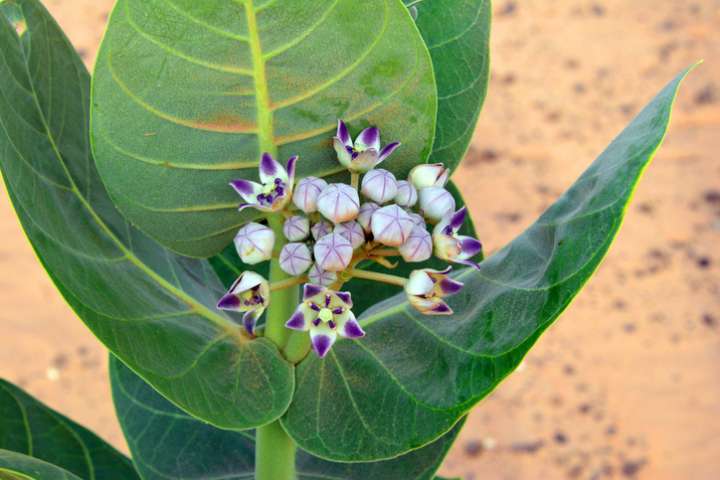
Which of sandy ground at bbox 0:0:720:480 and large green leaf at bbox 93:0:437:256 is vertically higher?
sandy ground at bbox 0:0:720:480

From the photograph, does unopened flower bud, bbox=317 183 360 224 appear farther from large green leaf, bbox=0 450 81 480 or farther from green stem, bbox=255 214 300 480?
large green leaf, bbox=0 450 81 480

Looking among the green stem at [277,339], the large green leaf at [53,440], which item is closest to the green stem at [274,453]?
the green stem at [277,339]

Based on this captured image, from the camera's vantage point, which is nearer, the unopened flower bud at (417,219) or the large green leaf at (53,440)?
the unopened flower bud at (417,219)

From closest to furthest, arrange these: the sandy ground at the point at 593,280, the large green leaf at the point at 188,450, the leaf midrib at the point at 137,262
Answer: the leaf midrib at the point at 137,262 < the large green leaf at the point at 188,450 < the sandy ground at the point at 593,280

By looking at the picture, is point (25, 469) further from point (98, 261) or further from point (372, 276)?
point (372, 276)

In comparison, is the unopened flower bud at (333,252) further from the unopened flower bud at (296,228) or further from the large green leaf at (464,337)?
the large green leaf at (464,337)

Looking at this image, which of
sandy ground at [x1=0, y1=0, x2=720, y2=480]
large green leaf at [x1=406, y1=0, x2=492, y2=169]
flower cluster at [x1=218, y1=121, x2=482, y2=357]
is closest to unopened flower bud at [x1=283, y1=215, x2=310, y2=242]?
flower cluster at [x1=218, y1=121, x2=482, y2=357]

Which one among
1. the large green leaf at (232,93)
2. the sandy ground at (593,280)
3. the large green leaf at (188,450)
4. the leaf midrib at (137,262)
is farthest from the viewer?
the sandy ground at (593,280)

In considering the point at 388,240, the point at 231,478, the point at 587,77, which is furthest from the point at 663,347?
the point at 388,240
